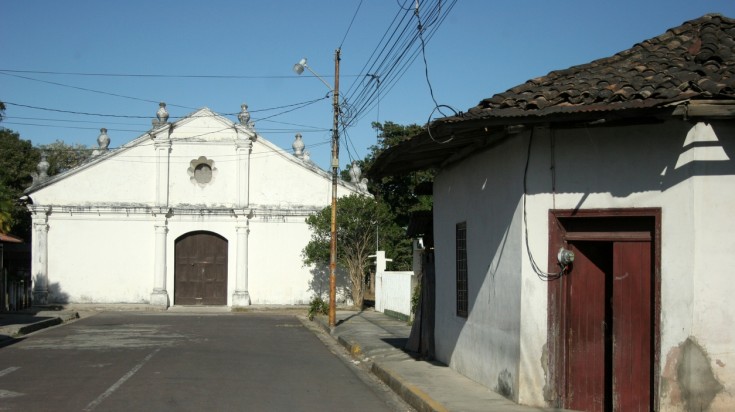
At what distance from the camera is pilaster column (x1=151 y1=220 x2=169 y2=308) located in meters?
34.9

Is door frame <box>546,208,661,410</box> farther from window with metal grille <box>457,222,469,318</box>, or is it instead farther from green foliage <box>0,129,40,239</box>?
green foliage <box>0,129,40,239</box>

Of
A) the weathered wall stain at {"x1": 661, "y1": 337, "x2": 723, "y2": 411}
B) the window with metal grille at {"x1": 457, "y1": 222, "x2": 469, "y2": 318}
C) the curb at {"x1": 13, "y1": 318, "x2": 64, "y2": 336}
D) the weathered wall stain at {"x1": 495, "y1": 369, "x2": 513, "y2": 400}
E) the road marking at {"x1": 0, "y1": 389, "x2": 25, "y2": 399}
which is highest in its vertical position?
the window with metal grille at {"x1": 457, "y1": 222, "x2": 469, "y2": 318}

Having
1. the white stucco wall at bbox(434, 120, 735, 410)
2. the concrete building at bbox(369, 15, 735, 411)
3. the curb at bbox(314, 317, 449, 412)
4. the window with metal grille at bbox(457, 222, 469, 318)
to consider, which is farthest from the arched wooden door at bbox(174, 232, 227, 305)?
the concrete building at bbox(369, 15, 735, 411)

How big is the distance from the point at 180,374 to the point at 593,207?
7.54 meters

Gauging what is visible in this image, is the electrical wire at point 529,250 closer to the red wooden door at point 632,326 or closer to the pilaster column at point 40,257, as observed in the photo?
the red wooden door at point 632,326

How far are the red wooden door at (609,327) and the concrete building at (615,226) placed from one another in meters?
0.01

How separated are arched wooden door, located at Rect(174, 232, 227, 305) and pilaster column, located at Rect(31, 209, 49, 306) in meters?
5.52

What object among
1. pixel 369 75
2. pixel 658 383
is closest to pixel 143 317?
pixel 369 75

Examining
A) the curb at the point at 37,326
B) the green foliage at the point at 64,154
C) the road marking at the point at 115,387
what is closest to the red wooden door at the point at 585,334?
the road marking at the point at 115,387

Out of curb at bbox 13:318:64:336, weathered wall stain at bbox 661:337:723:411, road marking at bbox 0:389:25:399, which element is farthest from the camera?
curb at bbox 13:318:64:336

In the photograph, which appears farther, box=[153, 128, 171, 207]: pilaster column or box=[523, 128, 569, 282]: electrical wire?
box=[153, 128, 171, 207]: pilaster column

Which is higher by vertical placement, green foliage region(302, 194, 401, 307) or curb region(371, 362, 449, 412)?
green foliage region(302, 194, 401, 307)

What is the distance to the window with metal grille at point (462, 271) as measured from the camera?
12.3 m

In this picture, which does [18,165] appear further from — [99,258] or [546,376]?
[546,376]
